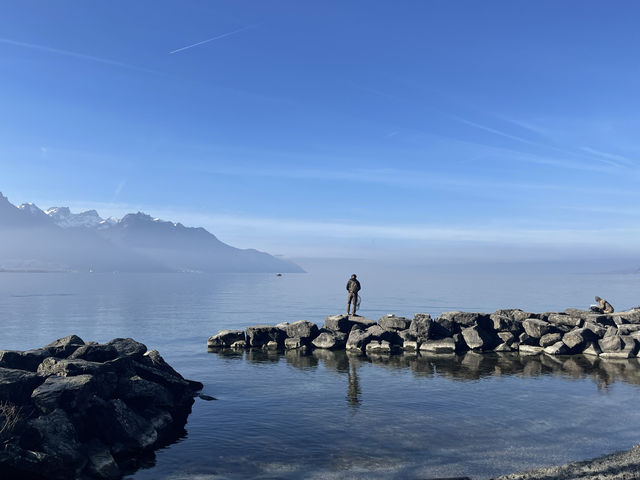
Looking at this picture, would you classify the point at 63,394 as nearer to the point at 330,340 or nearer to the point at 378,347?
the point at 330,340

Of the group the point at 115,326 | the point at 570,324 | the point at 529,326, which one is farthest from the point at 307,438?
the point at 115,326

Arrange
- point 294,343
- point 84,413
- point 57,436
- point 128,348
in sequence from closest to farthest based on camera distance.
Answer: point 57,436 < point 84,413 < point 128,348 < point 294,343

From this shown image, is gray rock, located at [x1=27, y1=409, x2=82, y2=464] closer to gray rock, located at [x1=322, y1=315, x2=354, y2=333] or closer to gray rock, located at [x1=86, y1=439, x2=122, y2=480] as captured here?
gray rock, located at [x1=86, y1=439, x2=122, y2=480]

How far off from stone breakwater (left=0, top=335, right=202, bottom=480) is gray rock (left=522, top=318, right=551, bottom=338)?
94.3 feet

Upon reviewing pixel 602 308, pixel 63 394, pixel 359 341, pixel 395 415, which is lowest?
pixel 395 415

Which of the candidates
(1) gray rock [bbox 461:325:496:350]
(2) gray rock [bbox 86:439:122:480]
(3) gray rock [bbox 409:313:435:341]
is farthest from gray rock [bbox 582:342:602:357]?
(2) gray rock [bbox 86:439:122:480]

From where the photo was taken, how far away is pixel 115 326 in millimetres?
65688

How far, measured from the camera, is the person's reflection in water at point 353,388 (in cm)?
2462

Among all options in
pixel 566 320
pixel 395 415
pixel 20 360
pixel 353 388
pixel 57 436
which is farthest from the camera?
pixel 566 320

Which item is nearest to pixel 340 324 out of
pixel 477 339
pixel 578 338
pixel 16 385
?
pixel 477 339

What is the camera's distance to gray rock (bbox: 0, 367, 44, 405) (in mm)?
17875

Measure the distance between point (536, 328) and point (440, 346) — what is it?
28.0 feet

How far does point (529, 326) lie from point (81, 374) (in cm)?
3454

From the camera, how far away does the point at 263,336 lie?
42250mm
